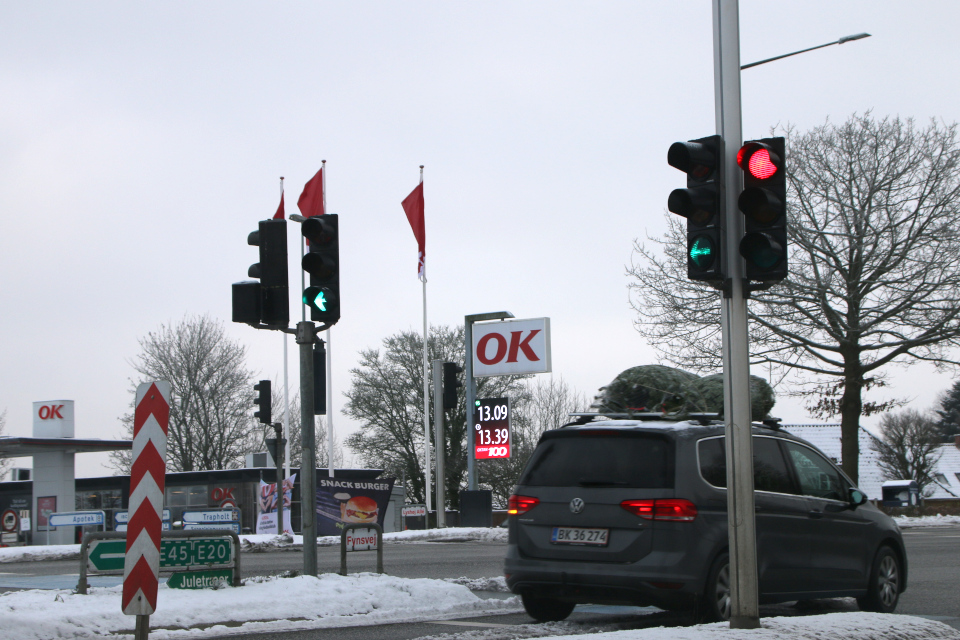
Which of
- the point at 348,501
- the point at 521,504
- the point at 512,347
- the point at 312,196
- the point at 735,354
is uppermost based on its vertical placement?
the point at 312,196

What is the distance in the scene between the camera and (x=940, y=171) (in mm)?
30688

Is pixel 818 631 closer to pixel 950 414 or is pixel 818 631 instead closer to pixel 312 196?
pixel 312 196

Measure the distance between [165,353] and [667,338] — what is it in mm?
31976

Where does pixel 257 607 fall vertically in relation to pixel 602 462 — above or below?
below

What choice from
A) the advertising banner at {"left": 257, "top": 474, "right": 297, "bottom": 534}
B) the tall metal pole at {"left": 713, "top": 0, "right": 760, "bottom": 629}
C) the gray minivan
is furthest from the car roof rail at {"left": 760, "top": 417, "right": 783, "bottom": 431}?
the advertising banner at {"left": 257, "top": 474, "right": 297, "bottom": 534}

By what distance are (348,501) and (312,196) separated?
9041mm

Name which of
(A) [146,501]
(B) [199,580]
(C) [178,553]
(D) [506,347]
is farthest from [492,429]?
(A) [146,501]

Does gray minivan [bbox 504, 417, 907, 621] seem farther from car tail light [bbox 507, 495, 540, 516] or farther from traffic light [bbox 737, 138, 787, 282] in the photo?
traffic light [bbox 737, 138, 787, 282]

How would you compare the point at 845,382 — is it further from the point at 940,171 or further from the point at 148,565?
the point at 148,565

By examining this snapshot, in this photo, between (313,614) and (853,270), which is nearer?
(313,614)

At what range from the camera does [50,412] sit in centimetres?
3891

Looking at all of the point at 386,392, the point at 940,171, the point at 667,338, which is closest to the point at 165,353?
the point at 386,392

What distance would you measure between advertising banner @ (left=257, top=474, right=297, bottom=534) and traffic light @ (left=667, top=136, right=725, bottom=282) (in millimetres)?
28661

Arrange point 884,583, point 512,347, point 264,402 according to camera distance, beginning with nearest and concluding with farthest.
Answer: point 884,583 < point 264,402 < point 512,347
